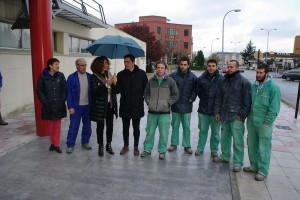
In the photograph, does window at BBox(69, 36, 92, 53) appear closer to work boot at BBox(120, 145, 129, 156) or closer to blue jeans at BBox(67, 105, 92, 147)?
blue jeans at BBox(67, 105, 92, 147)

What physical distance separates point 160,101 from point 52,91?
76.6 inches

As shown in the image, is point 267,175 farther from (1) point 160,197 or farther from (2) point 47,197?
(2) point 47,197

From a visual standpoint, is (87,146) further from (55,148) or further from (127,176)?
(127,176)

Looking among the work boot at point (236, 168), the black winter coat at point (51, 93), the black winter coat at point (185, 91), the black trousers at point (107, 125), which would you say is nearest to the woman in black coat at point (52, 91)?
the black winter coat at point (51, 93)

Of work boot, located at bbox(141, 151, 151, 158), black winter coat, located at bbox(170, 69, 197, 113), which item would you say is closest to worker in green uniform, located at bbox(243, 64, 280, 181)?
black winter coat, located at bbox(170, 69, 197, 113)

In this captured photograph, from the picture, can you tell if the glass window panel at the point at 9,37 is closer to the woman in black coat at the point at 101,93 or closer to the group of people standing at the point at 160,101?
the group of people standing at the point at 160,101

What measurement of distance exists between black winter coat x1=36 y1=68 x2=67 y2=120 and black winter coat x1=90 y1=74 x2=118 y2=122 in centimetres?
60

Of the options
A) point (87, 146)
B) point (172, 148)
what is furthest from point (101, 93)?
point (172, 148)

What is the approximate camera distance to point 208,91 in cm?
522

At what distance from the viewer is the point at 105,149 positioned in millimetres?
5715

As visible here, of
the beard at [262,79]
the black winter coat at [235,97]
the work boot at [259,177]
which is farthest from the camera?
the black winter coat at [235,97]

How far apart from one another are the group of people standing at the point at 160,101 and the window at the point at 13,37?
4.39 m

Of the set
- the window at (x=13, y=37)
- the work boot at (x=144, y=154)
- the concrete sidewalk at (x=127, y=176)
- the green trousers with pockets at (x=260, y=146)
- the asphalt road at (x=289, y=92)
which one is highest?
the window at (x=13, y=37)

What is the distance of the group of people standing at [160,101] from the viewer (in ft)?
15.4
